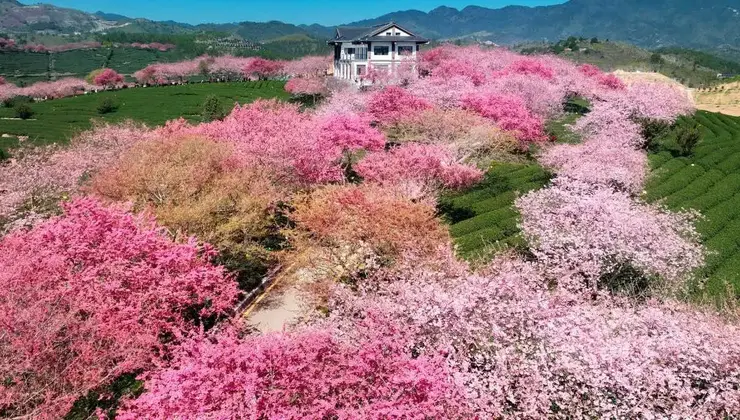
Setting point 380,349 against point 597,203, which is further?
point 597,203

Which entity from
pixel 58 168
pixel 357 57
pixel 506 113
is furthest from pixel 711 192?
pixel 357 57

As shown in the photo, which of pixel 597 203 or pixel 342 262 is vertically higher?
pixel 597 203

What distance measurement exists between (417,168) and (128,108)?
224 feet

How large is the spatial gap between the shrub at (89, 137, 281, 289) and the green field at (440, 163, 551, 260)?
1057cm

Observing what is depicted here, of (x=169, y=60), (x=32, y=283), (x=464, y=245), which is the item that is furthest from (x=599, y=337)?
(x=169, y=60)

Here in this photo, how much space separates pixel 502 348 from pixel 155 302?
35.9 feet

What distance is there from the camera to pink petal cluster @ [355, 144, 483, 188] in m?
28.2

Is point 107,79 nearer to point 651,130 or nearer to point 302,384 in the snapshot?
point 651,130

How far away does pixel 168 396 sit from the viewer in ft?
37.4

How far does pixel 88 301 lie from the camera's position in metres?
15.3

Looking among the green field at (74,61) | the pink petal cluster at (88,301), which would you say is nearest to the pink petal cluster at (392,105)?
the pink petal cluster at (88,301)

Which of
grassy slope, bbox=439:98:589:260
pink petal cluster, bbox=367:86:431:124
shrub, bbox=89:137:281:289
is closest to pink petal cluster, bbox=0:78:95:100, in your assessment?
pink petal cluster, bbox=367:86:431:124

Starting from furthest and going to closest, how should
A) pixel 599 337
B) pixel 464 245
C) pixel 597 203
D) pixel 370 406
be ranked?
pixel 464 245
pixel 597 203
pixel 599 337
pixel 370 406

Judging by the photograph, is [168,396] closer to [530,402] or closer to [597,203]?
[530,402]
